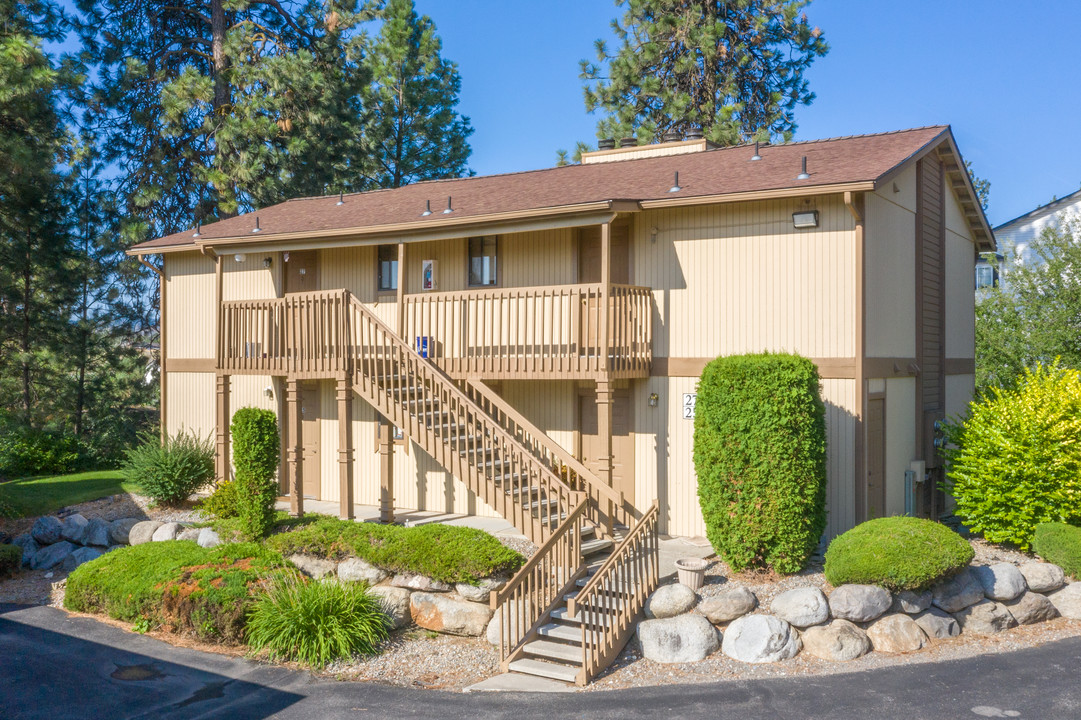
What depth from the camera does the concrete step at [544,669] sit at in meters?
9.48

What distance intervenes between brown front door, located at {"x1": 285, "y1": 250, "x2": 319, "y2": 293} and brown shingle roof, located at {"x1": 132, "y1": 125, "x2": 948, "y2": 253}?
2.06 ft

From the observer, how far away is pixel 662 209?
13.8 meters

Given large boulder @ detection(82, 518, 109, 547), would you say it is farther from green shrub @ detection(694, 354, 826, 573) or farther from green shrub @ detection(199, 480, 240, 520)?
green shrub @ detection(694, 354, 826, 573)

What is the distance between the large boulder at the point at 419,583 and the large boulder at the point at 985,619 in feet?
21.2

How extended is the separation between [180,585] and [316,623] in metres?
2.39

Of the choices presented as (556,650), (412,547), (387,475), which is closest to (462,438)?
(387,475)

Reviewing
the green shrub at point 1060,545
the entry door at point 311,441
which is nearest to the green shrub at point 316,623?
the entry door at point 311,441

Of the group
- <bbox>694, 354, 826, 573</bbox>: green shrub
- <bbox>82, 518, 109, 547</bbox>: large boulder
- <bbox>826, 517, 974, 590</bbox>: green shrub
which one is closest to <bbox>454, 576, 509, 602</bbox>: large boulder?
<bbox>694, 354, 826, 573</bbox>: green shrub

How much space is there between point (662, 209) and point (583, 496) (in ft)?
16.5

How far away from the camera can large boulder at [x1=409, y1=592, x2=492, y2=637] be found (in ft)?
36.7

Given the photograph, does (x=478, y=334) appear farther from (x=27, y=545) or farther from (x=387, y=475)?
(x=27, y=545)

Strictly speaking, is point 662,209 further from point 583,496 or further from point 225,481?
point 225,481

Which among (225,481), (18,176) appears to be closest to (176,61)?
(18,176)

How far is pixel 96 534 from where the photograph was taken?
15.1 m
